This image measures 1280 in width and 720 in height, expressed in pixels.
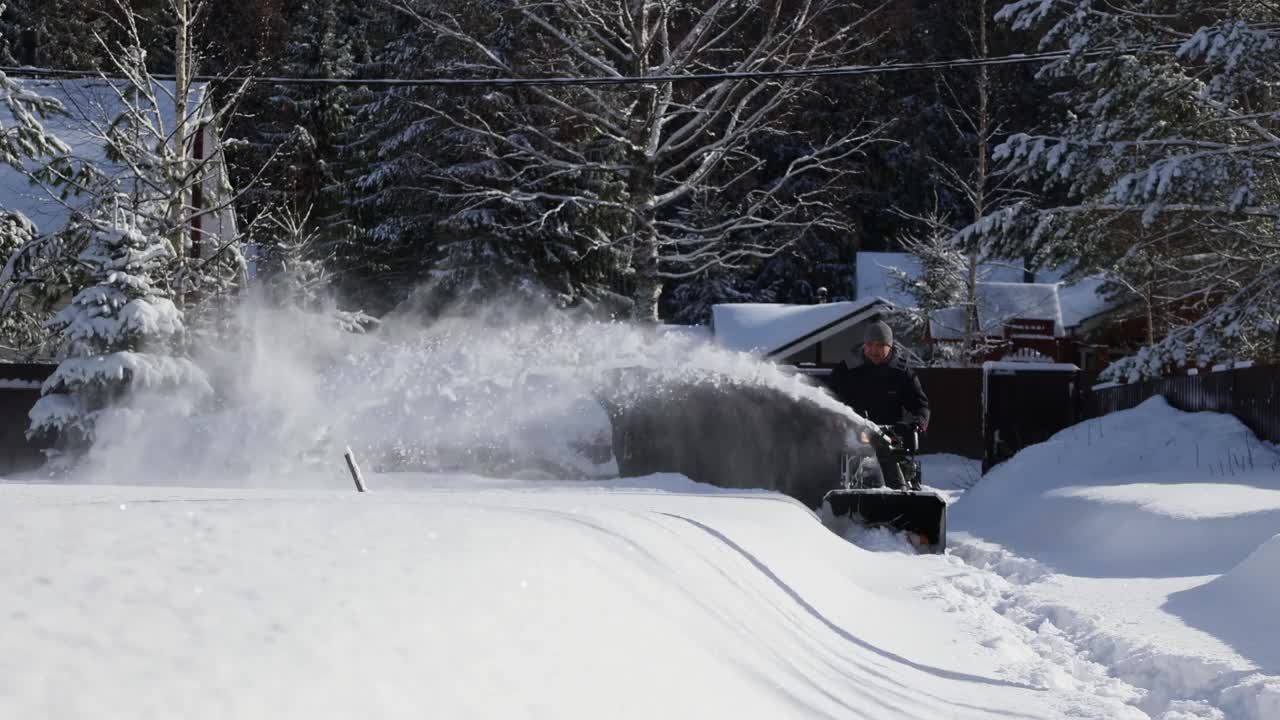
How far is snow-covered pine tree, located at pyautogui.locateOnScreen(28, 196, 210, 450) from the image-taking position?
18.3 meters

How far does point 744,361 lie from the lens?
1553 cm

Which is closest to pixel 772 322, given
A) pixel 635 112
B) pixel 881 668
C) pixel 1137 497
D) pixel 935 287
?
pixel 935 287

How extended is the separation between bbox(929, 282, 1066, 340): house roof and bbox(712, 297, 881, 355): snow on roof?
332 centimetres

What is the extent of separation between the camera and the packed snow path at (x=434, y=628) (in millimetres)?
3090

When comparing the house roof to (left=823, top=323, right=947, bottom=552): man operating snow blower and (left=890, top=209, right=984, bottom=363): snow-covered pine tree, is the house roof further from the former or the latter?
(left=823, top=323, right=947, bottom=552): man operating snow blower

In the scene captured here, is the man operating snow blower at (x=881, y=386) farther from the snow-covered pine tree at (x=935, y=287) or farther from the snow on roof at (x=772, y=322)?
the snow-covered pine tree at (x=935, y=287)

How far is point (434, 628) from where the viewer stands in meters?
3.92

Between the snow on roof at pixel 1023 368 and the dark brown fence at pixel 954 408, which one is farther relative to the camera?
the dark brown fence at pixel 954 408

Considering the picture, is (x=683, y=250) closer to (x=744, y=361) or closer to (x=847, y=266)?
(x=847, y=266)

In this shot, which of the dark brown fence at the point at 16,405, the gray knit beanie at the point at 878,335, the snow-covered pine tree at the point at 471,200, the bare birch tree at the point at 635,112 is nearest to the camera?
the gray knit beanie at the point at 878,335

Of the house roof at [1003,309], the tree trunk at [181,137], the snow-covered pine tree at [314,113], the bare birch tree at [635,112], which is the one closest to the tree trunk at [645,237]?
the bare birch tree at [635,112]

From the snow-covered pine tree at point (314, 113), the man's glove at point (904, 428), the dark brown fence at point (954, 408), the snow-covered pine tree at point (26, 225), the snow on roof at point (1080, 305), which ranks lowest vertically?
the dark brown fence at point (954, 408)

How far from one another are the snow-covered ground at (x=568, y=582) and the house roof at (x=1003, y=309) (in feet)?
86.3

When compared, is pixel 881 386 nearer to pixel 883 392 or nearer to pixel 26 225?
pixel 883 392
